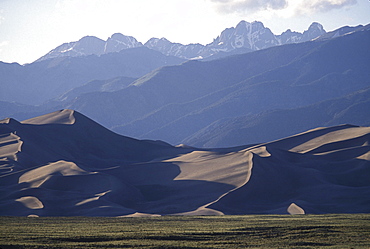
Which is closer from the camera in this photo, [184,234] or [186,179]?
[184,234]

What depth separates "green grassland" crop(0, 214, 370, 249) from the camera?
118ft

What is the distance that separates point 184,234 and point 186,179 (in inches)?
2008

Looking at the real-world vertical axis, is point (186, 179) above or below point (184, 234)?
below

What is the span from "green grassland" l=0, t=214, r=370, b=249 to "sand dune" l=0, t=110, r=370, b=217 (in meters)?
22.4

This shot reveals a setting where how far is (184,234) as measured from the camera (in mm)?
40625

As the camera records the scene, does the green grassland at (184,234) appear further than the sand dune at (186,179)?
No

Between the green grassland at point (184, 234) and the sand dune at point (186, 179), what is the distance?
2238 cm

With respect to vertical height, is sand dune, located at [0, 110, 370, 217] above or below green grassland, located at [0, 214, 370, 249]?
below

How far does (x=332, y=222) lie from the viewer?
46781 millimetres

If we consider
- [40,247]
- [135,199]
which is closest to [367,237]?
[40,247]

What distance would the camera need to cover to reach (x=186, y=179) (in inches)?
3607

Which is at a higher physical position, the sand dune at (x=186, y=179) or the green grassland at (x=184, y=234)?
the green grassland at (x=184, y=234)

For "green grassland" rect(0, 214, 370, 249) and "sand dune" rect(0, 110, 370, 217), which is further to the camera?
"sand dune" rect(0, 110, 370, 217)

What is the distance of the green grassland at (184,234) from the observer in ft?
118
